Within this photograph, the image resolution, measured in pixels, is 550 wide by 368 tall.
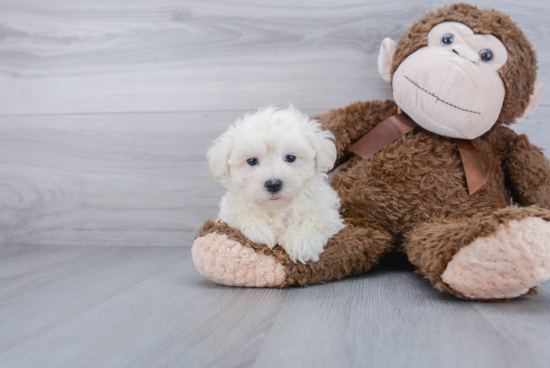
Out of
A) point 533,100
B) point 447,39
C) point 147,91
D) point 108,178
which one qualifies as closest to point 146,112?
point 147,91

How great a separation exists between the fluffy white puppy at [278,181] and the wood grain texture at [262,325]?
118mm

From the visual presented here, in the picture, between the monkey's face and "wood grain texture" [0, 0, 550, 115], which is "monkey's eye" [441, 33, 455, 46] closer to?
the monkey's face

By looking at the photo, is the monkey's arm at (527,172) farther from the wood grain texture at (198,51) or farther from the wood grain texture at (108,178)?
the wood grain texture at (108,178)

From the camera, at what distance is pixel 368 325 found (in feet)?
2.16

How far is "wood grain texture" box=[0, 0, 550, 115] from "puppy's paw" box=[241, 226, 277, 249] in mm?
560

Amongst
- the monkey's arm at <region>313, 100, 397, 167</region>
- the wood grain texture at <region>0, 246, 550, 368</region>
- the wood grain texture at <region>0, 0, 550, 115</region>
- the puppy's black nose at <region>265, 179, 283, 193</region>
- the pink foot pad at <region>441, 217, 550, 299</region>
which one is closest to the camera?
the wood grain texture at <region>0, 246, 550, 368</region>

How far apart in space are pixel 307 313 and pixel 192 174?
795mm

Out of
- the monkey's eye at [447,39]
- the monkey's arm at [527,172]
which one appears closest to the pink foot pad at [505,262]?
the monkey's arm at [527,172]

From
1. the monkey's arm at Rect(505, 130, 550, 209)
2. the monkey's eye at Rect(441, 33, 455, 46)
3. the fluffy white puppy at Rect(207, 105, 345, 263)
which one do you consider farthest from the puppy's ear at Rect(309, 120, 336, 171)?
the monkey's arm at Rect(505, 130, 550, 209)

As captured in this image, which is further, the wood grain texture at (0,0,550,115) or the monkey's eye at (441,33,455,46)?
the wood grain texture at (0,0,550,115)

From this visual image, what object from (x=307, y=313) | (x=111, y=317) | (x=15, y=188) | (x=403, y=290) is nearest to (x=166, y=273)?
(x=111, y=317)

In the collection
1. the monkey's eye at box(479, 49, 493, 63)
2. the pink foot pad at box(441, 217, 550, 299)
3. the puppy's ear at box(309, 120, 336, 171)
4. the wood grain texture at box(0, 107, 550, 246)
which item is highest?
the monkey's eye at box(479, 49, 493, 63)

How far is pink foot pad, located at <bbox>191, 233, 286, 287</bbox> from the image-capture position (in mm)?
864

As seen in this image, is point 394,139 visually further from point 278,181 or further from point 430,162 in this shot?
point 278,181
